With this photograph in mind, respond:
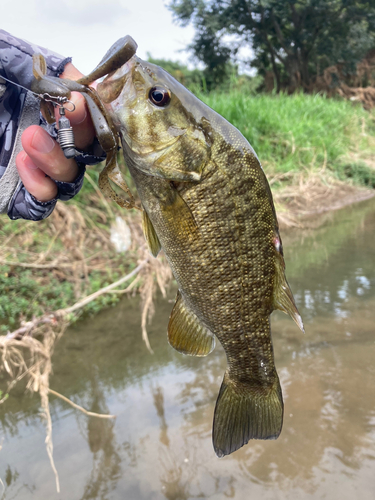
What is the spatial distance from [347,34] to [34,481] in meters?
22.5

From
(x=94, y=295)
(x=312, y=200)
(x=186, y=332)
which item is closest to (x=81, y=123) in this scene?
(x=186, y=332)

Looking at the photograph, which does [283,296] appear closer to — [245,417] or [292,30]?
[245,417]

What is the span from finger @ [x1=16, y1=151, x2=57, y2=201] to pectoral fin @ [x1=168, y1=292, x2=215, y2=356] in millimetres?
657

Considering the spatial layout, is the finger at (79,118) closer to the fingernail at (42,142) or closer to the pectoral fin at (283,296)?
the fingernail at (42,142)

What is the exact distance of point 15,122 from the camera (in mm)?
1495

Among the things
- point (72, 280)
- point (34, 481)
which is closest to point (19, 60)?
point (34, 481)

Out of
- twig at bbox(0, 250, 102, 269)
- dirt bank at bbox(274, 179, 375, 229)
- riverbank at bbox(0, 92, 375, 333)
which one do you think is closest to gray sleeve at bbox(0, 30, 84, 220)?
riverbank at bbox(0, 92, 375, 333)

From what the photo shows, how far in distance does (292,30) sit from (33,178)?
22556mm

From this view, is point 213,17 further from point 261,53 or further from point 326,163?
point 326,163

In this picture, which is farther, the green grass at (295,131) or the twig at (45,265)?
the green grass at (295,131)

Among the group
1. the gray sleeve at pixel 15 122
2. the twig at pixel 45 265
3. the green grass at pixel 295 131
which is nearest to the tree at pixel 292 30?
the green grass at pixel 295 131

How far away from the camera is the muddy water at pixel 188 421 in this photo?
2.41 metres

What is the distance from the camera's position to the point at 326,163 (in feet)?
31.5

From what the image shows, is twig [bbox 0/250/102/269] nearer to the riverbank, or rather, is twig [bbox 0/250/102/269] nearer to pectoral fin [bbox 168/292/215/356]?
the riverbank
